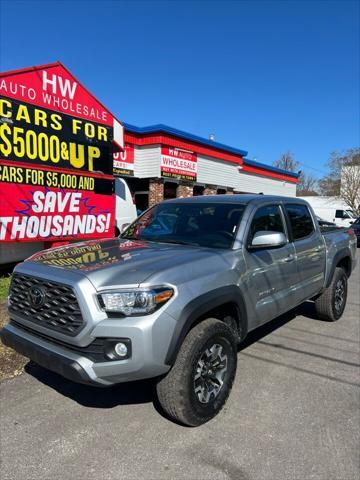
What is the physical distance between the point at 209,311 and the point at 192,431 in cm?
92

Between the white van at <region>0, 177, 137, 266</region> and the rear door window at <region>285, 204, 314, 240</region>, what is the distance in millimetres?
5337

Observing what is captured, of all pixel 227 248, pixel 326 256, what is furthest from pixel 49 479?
pixel 326 256

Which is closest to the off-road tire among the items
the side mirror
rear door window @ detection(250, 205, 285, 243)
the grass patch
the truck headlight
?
rear door window @ detection(250, 205, 285, 243)

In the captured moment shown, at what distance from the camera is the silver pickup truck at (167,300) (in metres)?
2.65

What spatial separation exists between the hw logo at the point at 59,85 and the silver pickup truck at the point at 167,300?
5.26 m

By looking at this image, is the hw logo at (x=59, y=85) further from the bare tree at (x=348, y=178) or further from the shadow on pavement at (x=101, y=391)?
the bare tree at (x=348, y=178)

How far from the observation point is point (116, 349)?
8.66ft

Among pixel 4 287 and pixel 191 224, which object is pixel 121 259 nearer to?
pixel 191 224

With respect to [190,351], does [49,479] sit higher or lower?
lower

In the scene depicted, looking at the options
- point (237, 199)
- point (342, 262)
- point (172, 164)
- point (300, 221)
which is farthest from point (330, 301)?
point (172, 164)

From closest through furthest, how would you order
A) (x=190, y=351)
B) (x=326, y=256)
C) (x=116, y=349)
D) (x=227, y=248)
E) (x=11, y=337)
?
(x=116, y=349) < (x=190, y=351) < (x=11, y=337) < (x=227, y=248) < (x=326, y=256)

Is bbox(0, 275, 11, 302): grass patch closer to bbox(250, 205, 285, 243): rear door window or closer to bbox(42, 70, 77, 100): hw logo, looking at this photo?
bbox(42, 70, 77, 100): hw logo

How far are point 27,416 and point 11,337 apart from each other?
0.66m

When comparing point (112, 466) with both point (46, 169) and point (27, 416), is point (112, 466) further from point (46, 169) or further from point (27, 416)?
point (46, 169)
